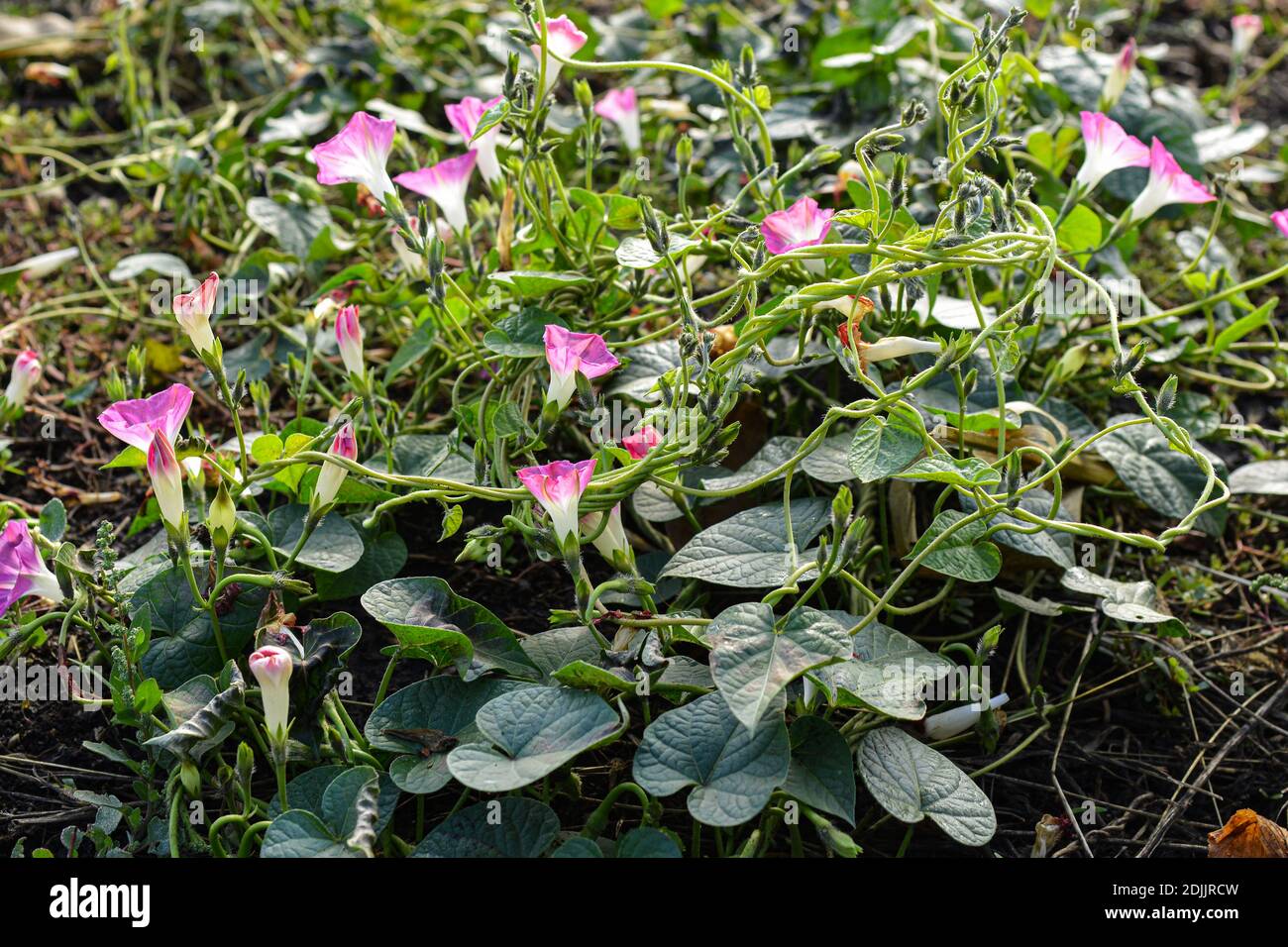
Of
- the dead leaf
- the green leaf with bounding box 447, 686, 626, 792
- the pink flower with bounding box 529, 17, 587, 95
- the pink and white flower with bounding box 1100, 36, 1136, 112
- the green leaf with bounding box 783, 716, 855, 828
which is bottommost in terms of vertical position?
the dead leaf

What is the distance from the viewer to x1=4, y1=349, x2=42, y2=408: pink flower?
1.97 meters

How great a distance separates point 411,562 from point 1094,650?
1.07 metres

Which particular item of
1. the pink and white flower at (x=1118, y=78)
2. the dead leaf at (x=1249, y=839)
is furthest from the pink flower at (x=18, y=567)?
the pink and white flower at (x=1118, y=78)

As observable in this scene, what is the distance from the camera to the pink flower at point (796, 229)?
5.45 feet

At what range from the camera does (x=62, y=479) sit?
2.23m

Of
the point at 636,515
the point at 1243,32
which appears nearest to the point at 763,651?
the point at 636,515

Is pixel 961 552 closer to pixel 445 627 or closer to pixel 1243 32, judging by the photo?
pixel 445 627

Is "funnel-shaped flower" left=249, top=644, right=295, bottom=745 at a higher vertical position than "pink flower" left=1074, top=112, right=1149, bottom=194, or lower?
lower

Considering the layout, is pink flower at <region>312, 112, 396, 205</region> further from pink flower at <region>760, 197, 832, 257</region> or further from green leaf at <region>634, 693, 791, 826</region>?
green leaf at <region>634, 693, 791, 826</region>

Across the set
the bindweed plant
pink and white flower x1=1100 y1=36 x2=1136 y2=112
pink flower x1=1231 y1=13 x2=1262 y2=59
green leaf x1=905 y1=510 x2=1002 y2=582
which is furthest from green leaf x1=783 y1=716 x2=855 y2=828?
pink flower x1=1231 y1=13 x2=1262 y2=59

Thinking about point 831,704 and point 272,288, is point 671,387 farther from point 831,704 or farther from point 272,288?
point 272,288

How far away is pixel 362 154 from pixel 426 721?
0.80 meters

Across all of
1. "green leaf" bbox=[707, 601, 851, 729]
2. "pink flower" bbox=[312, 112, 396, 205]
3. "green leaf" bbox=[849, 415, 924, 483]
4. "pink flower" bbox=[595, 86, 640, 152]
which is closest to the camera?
"green leaf" bbox=[707, 601, 851, 729]
